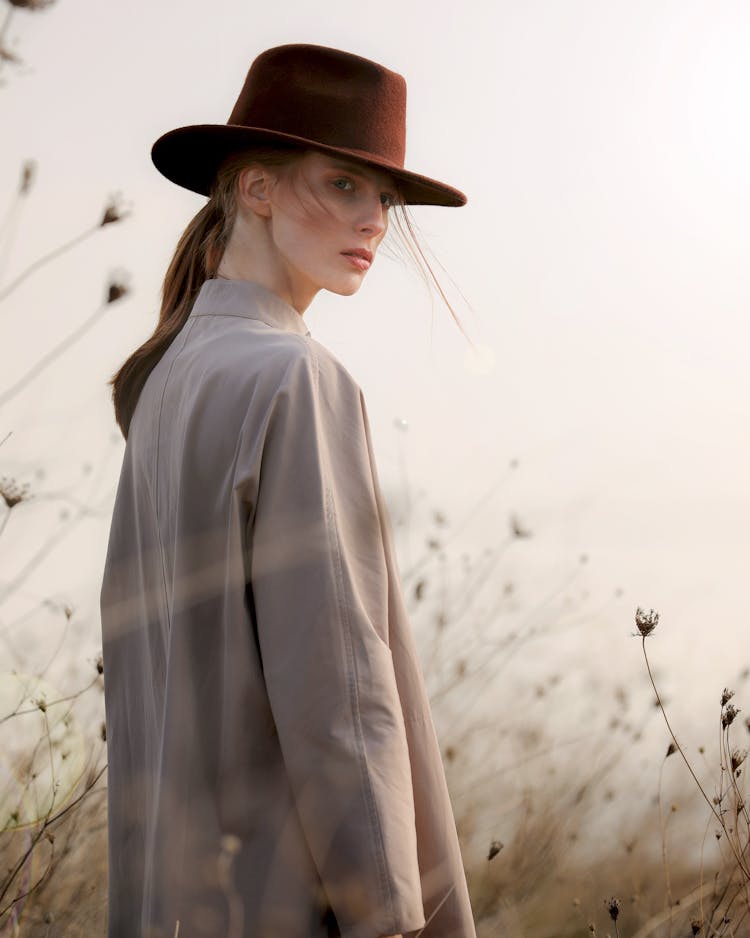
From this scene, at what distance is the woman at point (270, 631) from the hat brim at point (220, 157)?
0.02 m

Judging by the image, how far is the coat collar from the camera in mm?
1624

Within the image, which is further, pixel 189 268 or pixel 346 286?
pixel 189 268

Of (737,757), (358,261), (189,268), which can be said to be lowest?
(737,757)

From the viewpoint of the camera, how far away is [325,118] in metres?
1.76

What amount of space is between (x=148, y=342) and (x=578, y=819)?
168 centimetres

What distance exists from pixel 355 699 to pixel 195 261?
2.88 feet

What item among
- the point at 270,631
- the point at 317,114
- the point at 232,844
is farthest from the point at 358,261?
the point at 232,844

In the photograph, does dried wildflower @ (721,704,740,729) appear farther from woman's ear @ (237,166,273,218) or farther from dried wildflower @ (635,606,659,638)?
woman's ear @ (237,166,273,218)

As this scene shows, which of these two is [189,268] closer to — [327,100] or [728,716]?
[327,100]

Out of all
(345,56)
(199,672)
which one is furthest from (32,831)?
(345,56)

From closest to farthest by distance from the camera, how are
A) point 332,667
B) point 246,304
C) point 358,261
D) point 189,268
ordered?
1. point 332,667
2. point 246,304
3. point 358,261
4. point 189,268

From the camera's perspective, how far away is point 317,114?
5.78 ft

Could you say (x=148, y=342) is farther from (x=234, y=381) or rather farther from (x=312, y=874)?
(x=312, y=874)

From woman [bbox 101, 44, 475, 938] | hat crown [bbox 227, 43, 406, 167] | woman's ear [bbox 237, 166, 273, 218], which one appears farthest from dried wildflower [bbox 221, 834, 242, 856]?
hat crown [bbox 227, 43, 406, 167]
